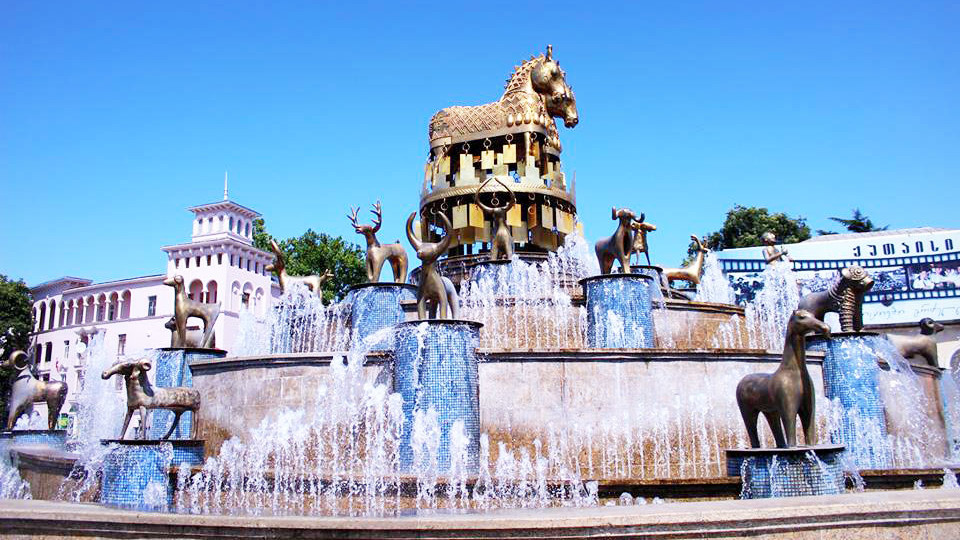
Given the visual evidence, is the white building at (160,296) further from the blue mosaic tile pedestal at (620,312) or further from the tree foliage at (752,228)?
the blue mosaic tile pedestal at (620,312)

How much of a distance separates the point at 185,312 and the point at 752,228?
39056 mm

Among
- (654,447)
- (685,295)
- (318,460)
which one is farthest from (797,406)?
(685,295)

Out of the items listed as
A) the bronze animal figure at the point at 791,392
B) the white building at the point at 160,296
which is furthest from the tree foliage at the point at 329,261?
the bronze animal figure at the point at 791,392

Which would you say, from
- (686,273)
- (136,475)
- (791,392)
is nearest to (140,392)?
(136,475)

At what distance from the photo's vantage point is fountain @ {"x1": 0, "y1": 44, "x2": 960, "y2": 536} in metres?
10.1

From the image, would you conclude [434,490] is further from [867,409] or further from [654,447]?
[867,409]

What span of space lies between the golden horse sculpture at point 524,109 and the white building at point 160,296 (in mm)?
37087

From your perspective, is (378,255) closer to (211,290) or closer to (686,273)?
(686,273)

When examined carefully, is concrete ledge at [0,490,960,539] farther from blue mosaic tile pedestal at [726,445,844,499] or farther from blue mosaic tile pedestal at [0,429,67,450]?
blue mosaic tile pedestal at [0,429,67,450]

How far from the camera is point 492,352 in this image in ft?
43.3

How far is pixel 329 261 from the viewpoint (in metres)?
46.9

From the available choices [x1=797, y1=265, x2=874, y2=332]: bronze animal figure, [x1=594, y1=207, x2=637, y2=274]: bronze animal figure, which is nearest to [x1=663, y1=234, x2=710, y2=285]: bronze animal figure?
[x1=594, y1=207, x2=637, y2=274]: bronze animal figure

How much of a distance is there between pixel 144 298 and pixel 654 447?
182 ft

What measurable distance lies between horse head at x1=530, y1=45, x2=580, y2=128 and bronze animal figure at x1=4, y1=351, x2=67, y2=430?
54.7ft
